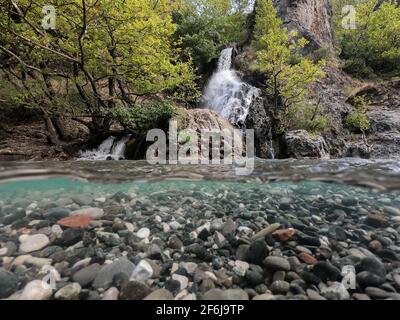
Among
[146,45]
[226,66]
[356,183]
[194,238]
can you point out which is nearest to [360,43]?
[226,66]

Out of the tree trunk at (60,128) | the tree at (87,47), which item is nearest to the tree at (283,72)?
the tree at (87,47)

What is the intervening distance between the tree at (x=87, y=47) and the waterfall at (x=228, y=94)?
136 inches

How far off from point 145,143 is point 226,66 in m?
9.71

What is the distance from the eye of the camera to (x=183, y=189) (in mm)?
4285

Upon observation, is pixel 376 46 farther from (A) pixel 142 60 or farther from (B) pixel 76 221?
(B) pixel 76 221

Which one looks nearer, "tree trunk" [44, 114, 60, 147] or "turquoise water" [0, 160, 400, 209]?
"turquoise water" [0, 160, 400, 209]

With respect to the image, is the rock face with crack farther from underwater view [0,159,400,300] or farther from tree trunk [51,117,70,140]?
tree trunk [51,117,70,140]

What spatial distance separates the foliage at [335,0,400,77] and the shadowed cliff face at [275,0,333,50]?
91.6 inches

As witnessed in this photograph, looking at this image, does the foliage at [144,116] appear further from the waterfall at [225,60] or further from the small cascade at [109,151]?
the waterfall at [225,60]

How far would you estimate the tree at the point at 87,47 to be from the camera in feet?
23.1

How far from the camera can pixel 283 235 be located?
2381 mm

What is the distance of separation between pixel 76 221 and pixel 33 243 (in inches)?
18.6

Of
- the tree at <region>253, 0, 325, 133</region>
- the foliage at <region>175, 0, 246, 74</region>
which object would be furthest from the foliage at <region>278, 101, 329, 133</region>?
the foliage at <region>175, 0, 246, 74</region>

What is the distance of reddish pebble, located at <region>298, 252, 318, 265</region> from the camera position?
2.01 meters
